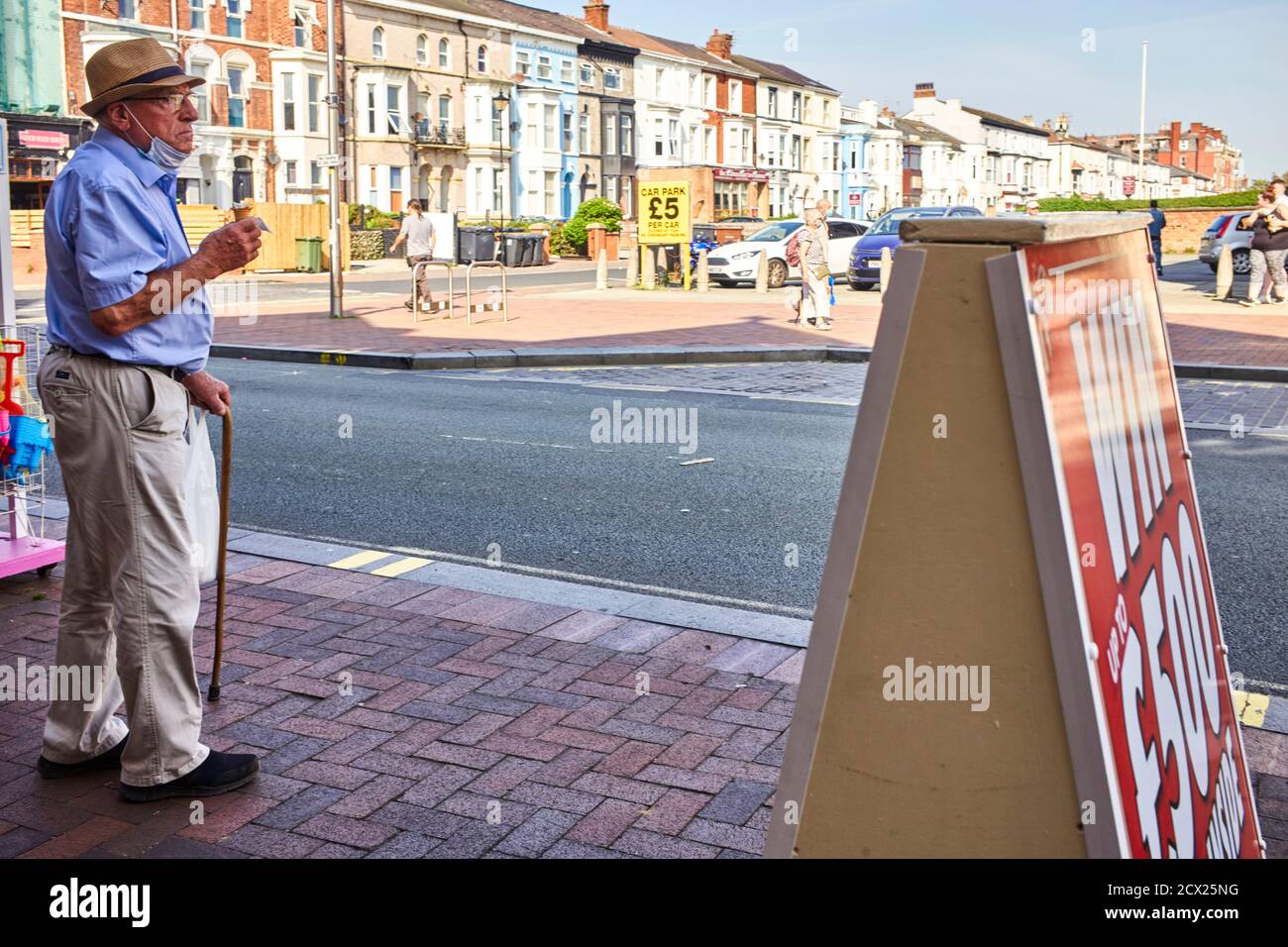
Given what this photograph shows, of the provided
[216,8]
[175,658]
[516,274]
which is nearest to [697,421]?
[175,658]

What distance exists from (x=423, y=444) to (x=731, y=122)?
76.5m

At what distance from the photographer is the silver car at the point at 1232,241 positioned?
102ft

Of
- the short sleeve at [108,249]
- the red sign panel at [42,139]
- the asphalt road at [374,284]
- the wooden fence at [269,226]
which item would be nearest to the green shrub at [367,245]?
the wooden fence at [269,226]

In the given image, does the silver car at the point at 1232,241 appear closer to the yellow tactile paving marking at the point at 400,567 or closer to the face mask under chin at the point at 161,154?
the yellow tactile paving marking at the point at 400,567

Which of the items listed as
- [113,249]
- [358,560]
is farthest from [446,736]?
[358,560]

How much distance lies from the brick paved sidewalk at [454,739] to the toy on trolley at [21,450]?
0.17 meters

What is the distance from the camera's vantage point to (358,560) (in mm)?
6137

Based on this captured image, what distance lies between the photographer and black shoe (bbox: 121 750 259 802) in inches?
140

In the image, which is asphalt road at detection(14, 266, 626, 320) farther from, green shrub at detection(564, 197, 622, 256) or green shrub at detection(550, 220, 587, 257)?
green shrub at detection(550, 220, 587, 257)

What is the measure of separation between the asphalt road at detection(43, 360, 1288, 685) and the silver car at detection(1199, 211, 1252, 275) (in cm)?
2349

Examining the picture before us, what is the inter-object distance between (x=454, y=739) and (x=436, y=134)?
59.9 metres

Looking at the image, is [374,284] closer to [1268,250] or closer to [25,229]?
[25,229]

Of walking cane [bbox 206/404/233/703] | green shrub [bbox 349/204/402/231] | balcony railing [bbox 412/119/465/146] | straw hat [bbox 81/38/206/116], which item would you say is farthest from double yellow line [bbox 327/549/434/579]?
balcony railing [bbox 412/119/465/146]
